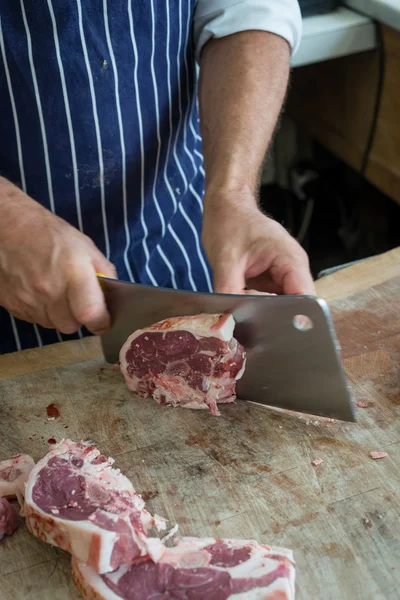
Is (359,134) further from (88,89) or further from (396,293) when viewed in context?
(88,89)

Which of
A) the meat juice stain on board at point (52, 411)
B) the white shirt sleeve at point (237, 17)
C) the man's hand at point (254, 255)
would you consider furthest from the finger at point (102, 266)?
the white shirt sleeve at point (237, 17)

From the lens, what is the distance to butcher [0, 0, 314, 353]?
171 cm

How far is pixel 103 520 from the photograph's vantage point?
144cm

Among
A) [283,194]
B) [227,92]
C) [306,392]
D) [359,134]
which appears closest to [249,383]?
[306,392]

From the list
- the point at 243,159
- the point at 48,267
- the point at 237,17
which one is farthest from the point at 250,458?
the point at 237,17

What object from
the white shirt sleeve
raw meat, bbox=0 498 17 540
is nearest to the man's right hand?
raw meat, bbox=0 498 17 540

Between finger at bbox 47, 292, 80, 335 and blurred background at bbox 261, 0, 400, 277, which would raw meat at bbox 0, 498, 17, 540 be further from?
blurred background at bbox 261, 0, 400, 277

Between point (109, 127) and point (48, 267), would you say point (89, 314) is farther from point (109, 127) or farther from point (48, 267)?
point (109, 127)

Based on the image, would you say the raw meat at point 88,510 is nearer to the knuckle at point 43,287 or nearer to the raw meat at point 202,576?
the raw meat at point 202,576

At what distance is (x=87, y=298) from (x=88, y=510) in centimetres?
45

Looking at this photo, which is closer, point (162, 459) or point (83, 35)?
point (162, 459)

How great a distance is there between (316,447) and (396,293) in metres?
0.64

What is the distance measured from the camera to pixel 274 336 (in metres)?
1.70

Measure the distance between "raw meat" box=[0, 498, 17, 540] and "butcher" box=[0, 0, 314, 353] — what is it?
1.39 feet
